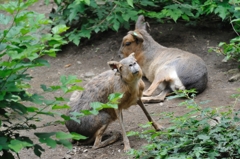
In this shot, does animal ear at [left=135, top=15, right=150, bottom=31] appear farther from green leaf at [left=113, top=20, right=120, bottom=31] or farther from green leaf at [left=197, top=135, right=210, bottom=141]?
green leaf at [left=197, top=135, right=210, bottom=141]

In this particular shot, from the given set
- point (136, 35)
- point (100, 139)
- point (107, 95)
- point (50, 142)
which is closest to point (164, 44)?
point (136, 35)

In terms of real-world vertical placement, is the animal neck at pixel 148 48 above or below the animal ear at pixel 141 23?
below

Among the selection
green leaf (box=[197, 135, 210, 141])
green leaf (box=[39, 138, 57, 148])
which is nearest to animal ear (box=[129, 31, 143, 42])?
green leaf (box=[197, 135, 210, 141])

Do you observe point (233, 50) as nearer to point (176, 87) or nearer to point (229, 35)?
point (176, 87)

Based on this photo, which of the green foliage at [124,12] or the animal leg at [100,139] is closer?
the animal leg at [100,139]

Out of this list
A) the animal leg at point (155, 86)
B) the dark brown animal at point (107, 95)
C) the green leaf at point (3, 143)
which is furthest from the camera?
the animal leg at point (155, 86)

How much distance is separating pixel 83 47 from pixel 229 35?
298cm

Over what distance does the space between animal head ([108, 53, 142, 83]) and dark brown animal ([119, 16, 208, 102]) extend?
69.6 inches

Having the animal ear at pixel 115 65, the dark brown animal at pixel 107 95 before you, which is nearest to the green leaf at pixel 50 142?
the dark brown animal at pixel 107 95

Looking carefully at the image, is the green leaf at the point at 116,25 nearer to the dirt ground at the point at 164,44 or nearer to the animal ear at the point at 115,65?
the dirt ground at the point at 164,44

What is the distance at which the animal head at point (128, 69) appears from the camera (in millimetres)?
5562

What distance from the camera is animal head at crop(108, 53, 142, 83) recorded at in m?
5.56

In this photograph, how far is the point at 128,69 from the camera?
18.5 ft

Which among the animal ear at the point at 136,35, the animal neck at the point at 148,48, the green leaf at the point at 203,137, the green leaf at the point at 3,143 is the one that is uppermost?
the green leaf at the point at 3,143
